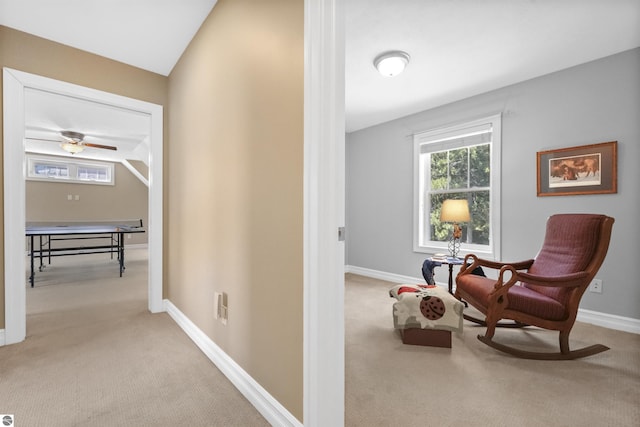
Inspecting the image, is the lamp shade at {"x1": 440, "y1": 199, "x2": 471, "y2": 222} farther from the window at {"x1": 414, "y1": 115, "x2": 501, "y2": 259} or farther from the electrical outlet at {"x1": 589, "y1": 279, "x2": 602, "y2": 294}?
the electrical outlet at {"x1": 589, "y1": 279, "x2": 602, "y2": 294}

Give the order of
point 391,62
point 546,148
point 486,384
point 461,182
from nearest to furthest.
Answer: point 486,384 → point 391,62 → point 546,148 → point 461,182

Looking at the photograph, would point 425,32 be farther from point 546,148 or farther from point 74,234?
point 74,234

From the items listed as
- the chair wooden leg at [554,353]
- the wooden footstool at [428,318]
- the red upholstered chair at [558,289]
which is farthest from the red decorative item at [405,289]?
the chair wooden leg at [554,353]

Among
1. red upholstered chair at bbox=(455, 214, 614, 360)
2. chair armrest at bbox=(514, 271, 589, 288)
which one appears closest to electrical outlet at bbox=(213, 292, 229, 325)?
red upholstered chair at bbox=(455, 214, 614, 360)

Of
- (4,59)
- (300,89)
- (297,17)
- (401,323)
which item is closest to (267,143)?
(300,89)

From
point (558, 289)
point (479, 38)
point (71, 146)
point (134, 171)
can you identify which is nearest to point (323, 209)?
point (558, 289)

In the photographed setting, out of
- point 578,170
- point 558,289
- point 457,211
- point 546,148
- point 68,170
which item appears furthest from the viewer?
point 68,170

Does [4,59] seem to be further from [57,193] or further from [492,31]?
[57,193]

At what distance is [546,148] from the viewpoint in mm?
2916

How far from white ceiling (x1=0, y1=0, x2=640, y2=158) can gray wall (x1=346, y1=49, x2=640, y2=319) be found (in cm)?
23

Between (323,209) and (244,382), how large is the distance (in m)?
1.14

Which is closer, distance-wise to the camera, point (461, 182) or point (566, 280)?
point (566, 280)

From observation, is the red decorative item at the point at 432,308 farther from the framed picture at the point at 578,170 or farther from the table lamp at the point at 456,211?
the framed picture at the point at 578,170

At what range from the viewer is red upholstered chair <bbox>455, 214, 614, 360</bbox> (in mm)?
1954
